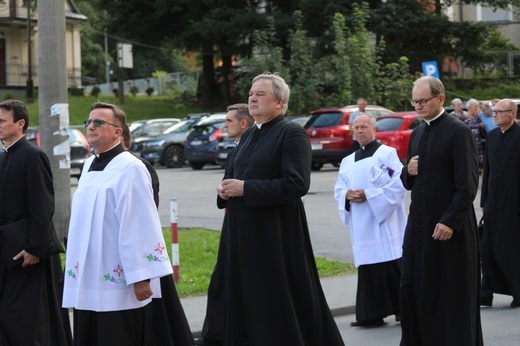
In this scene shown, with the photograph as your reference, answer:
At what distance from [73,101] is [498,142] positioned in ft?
150

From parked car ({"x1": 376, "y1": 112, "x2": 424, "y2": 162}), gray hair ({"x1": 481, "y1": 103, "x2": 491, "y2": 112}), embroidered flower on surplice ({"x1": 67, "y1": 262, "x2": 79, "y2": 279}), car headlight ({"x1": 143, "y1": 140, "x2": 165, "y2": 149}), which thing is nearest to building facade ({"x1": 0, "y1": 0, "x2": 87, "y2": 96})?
car headlight ({"x1": 143, "y1": 140, "x2": 165, "y2": 149})

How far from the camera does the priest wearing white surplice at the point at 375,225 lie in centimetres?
902

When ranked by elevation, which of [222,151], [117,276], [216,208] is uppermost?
[222,151]

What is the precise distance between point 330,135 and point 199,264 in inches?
613

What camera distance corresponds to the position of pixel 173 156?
33344 millimetres

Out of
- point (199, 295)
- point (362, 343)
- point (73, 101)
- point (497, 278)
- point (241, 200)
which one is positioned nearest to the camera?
point (241, 200)

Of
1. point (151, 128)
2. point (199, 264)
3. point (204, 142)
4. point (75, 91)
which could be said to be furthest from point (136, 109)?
point (199, 264)

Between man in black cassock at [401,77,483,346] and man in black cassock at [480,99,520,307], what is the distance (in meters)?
2.84

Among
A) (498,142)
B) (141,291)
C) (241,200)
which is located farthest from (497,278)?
(141,291)

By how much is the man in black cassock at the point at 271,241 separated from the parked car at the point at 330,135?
67.6 feet

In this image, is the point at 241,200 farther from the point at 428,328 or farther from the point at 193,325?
the point at 193,325

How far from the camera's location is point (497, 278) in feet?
32.0

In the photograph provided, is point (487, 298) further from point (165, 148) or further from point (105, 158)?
point (165, 148)

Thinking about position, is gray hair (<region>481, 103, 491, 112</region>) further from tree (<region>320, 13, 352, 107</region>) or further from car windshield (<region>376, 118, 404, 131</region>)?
tree (<region>320, 13, 352, 107</region>)
